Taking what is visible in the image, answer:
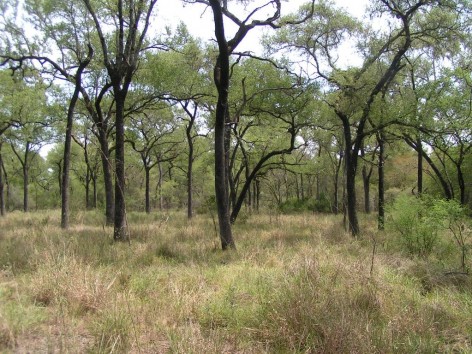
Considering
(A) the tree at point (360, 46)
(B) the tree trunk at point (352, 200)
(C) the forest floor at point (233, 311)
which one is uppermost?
(A) the tree at point (360, 46)

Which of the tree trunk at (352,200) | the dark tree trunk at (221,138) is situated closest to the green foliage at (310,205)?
the tree trunk at (352,200)

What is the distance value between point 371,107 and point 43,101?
616 inches

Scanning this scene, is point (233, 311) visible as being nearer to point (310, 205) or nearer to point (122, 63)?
point (122, 63)

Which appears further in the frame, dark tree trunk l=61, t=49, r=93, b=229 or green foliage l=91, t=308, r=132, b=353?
dark tree trunk l=61, t=49, r=93, b=229

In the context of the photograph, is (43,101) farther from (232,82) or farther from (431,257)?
(431,257)

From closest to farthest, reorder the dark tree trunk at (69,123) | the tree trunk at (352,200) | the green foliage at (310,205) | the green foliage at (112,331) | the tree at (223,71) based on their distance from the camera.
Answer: the green foliage at (112,331), the tree at (223,71), the dark tree trunk at (69,123), the tree trunk at (352,200), the green foliage at (310,205)

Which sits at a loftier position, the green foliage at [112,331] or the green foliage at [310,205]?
the green foliage at [310,205]

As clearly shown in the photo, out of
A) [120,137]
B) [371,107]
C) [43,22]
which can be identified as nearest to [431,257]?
[371,107]

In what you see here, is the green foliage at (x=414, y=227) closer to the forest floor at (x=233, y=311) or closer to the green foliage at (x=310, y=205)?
the forest floor at (x=233, y=311)

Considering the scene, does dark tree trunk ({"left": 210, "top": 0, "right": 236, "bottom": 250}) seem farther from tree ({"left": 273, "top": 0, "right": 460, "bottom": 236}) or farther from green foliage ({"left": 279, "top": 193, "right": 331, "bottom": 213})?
green foliage ({"left": 279, "top": 193, "right": 331, "bottom": 213})

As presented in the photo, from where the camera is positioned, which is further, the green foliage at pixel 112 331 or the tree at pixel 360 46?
the tree at pixel 360 46

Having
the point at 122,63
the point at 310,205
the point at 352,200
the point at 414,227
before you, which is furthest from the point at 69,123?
the point at 310,205

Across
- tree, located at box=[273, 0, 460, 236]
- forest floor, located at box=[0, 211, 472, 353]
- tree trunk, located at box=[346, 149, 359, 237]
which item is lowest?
forest floor, located at box=[0, 211, 472, 353]

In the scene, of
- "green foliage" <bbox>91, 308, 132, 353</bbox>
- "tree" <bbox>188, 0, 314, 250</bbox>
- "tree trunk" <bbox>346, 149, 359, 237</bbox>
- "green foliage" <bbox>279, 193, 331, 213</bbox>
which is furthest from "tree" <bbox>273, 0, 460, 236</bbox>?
"green foliage" <bbox>279, 193, 331, 213</bbox>
